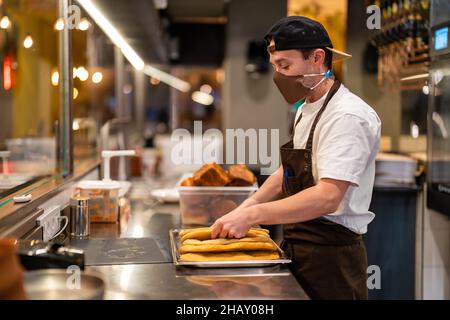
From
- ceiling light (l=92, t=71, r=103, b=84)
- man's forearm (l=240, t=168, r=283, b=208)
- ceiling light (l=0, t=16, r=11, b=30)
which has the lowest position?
man's forearm (l=240, t=168, r=283, b=208)

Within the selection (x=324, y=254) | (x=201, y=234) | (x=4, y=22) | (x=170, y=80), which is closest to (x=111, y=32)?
(x=4, y=22)

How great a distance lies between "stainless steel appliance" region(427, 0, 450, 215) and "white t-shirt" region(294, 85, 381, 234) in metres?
1.48

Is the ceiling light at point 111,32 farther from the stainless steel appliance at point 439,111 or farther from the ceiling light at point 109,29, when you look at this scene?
the stainless steel appliance at point 439,111

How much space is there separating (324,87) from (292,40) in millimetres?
213

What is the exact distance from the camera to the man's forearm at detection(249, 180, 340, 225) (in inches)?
65.7

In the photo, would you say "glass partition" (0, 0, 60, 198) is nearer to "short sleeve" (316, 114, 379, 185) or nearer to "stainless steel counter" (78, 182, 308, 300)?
"stainless steel counter" (78, 182, 308, 300)

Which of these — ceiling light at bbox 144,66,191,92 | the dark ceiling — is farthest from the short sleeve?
ceiling light at bbox 144,66,191,92

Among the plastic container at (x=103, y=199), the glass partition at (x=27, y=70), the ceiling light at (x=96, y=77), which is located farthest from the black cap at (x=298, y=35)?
the glass partition at (x=27, y=70)

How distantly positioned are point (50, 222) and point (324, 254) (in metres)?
0.91

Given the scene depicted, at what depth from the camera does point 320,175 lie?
170cm

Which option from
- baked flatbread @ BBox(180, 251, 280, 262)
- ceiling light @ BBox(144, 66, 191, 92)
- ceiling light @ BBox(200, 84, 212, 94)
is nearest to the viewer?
baked flatbread @ BBox(180, 251, 280, 262)

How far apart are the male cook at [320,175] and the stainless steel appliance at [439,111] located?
1388mm

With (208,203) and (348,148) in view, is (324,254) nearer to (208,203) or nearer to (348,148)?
(348,148)
